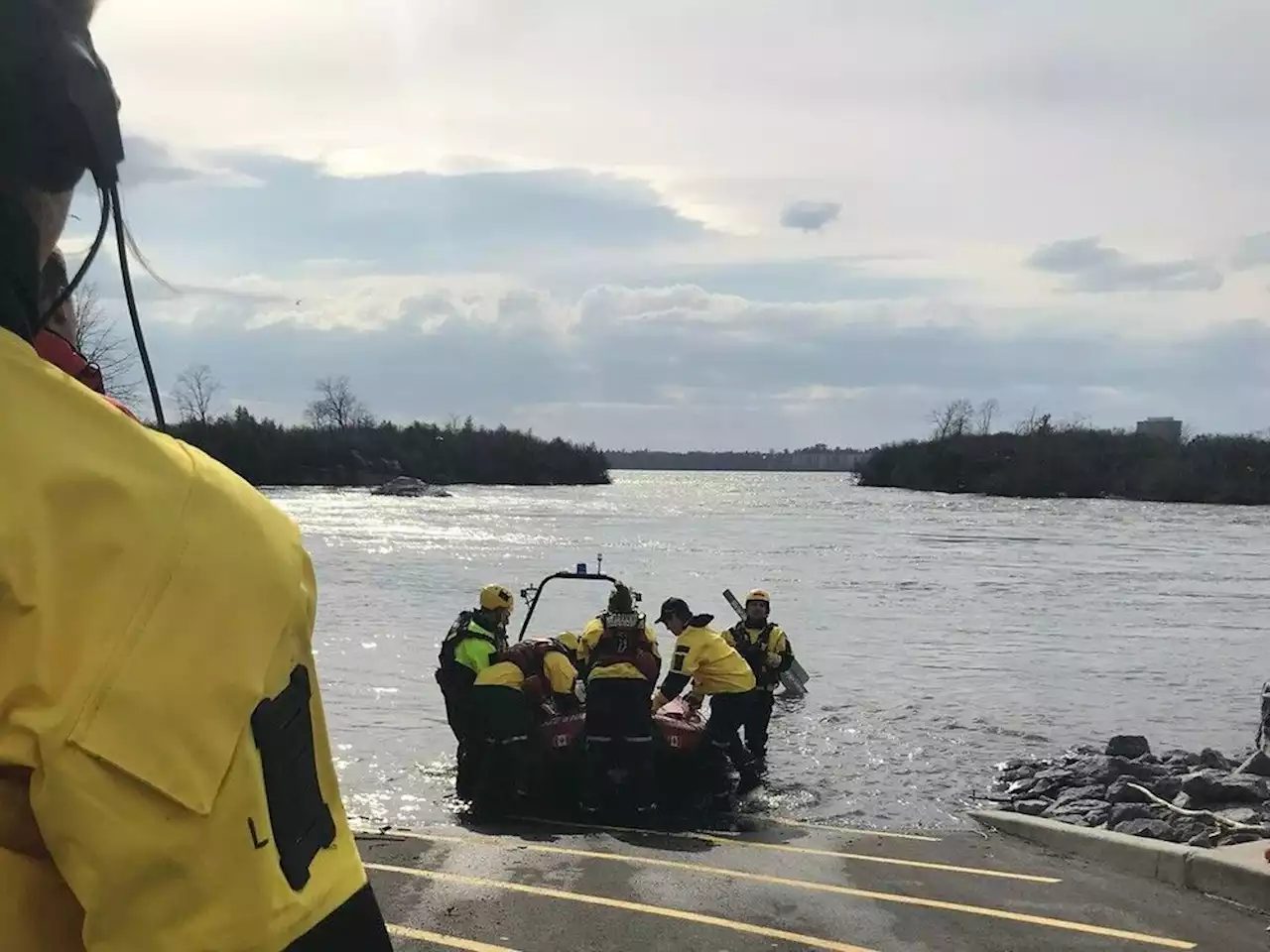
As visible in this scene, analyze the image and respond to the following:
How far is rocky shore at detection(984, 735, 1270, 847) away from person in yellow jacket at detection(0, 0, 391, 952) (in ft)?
28.3

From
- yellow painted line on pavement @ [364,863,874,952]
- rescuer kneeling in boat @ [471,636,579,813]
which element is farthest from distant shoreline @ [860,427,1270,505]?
yellow painted line on pavement @ [364,863,874,952]

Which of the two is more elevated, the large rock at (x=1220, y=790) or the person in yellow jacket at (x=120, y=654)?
the person in yellow jacket at (x=120, y=654)

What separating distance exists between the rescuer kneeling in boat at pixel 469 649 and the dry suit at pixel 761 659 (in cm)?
283

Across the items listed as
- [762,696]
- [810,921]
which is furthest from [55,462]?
[762,696]

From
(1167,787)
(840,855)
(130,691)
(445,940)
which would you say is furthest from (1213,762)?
(130,691)

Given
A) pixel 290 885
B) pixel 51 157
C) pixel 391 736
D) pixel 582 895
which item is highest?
pixel 51 157

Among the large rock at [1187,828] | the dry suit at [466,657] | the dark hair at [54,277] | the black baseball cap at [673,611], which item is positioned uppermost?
the dark hair at [54,277]

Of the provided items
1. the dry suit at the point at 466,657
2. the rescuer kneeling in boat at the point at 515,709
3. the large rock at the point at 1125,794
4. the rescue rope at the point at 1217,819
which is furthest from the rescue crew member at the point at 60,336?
the large rock at the point at 1125,794

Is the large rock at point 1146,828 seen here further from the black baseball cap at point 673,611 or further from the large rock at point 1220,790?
the black baseball cap at point 673,611

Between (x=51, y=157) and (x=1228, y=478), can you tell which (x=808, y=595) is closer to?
(x=51, y=157)

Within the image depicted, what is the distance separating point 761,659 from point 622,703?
3.00 m

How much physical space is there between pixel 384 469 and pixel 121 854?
113m

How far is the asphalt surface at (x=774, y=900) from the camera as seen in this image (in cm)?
623

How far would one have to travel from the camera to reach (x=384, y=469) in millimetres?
112188
